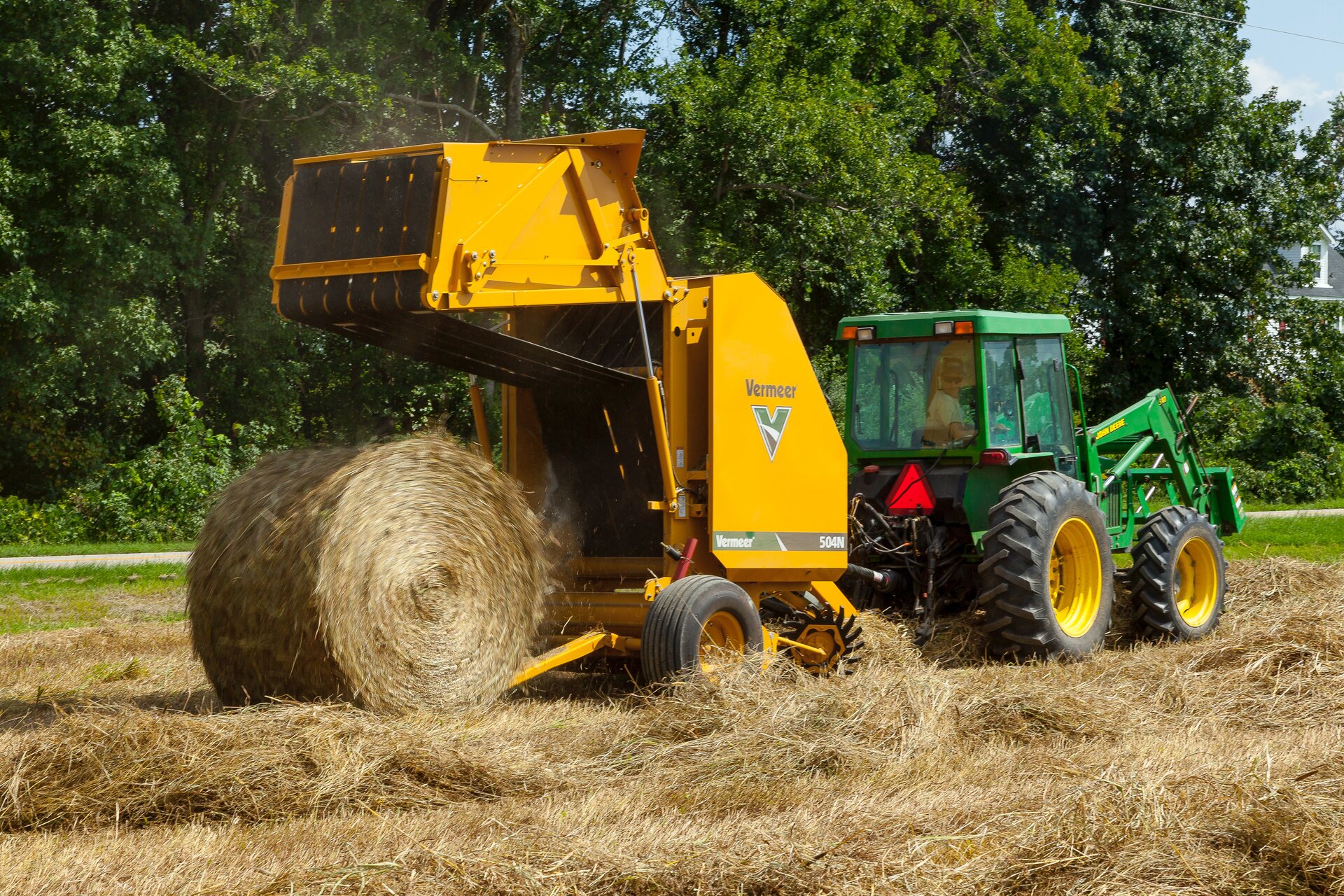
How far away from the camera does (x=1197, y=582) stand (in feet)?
33.6

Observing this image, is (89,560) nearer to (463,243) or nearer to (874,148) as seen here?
(463,243)

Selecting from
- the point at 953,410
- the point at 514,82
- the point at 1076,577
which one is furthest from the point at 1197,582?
the point at 514,82

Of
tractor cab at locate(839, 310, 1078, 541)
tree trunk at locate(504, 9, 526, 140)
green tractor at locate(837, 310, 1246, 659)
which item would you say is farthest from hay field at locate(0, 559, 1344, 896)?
tree trunk at locate(504, 9, 526, 140)

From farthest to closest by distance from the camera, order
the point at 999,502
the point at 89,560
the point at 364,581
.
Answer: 1. the point at 89,560
2. the point at 999,502
3. the point at 364,581

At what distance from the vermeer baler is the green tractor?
1074mm

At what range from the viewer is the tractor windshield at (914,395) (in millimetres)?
9320

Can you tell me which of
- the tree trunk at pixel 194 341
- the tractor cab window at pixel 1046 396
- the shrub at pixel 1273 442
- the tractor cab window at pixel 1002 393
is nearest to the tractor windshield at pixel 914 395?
the tractor cab window at pixel 1002 393

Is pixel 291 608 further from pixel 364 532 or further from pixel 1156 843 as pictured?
pixel 1156 843

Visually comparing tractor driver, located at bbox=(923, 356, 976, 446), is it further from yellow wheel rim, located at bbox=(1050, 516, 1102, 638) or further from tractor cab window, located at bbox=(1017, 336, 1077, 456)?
yellow wheel rim, located at bbox=(1050, 516, 1102, 638)

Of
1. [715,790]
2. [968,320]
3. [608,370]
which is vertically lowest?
[715,790]

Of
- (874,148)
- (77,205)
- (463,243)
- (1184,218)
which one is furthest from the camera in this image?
(1184,218)

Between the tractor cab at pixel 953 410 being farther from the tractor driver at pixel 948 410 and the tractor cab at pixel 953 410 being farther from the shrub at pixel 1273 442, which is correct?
the shrub at pixel 1273 442

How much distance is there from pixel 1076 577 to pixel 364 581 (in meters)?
5.08

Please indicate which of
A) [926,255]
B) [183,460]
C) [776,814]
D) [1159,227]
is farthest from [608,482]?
[1159,227]
